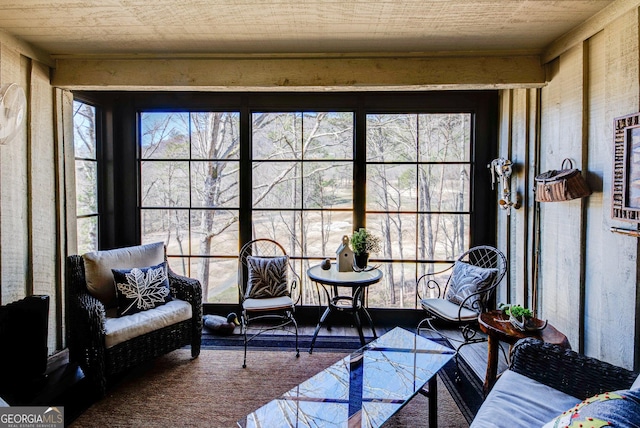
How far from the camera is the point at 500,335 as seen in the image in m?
2.32

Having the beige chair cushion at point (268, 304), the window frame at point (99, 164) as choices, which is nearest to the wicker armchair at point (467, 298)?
the beige chair cushion at point (268, 304)

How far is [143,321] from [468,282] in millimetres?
2619

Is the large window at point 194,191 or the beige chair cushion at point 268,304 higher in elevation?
the large window at point 194,191

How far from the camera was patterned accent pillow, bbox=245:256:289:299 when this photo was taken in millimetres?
3242

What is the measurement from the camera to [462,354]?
123 inches

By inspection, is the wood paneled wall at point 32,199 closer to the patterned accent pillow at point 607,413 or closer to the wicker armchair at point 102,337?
the wicker armchair at point 102,337

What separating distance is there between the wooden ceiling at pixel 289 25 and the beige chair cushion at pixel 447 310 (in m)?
2.09

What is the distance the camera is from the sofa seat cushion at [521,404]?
155cm

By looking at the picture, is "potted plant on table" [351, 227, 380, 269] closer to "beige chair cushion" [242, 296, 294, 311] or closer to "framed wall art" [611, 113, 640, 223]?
"beige chair cushion" [242, 296, 294, 311]

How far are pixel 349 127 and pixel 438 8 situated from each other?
157cm

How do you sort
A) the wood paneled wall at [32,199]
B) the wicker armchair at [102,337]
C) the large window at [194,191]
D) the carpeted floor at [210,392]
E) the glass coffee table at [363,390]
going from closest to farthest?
1. the glass coffee table at [363,390]
2. the carpeted floor at [210,392]
3. the wicker armchair at [102,337]
4. the wood paneled wall at [32,199]
5. the large window at [194,191]

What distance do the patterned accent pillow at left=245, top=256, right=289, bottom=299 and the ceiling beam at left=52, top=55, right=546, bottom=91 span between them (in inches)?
61.0

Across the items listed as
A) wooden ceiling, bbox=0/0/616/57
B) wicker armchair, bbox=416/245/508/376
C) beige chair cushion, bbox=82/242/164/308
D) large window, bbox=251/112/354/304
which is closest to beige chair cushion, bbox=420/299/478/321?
wicker armchair, bbox=416/245/508/376

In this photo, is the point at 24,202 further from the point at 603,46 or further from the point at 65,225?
the point at 603,46
